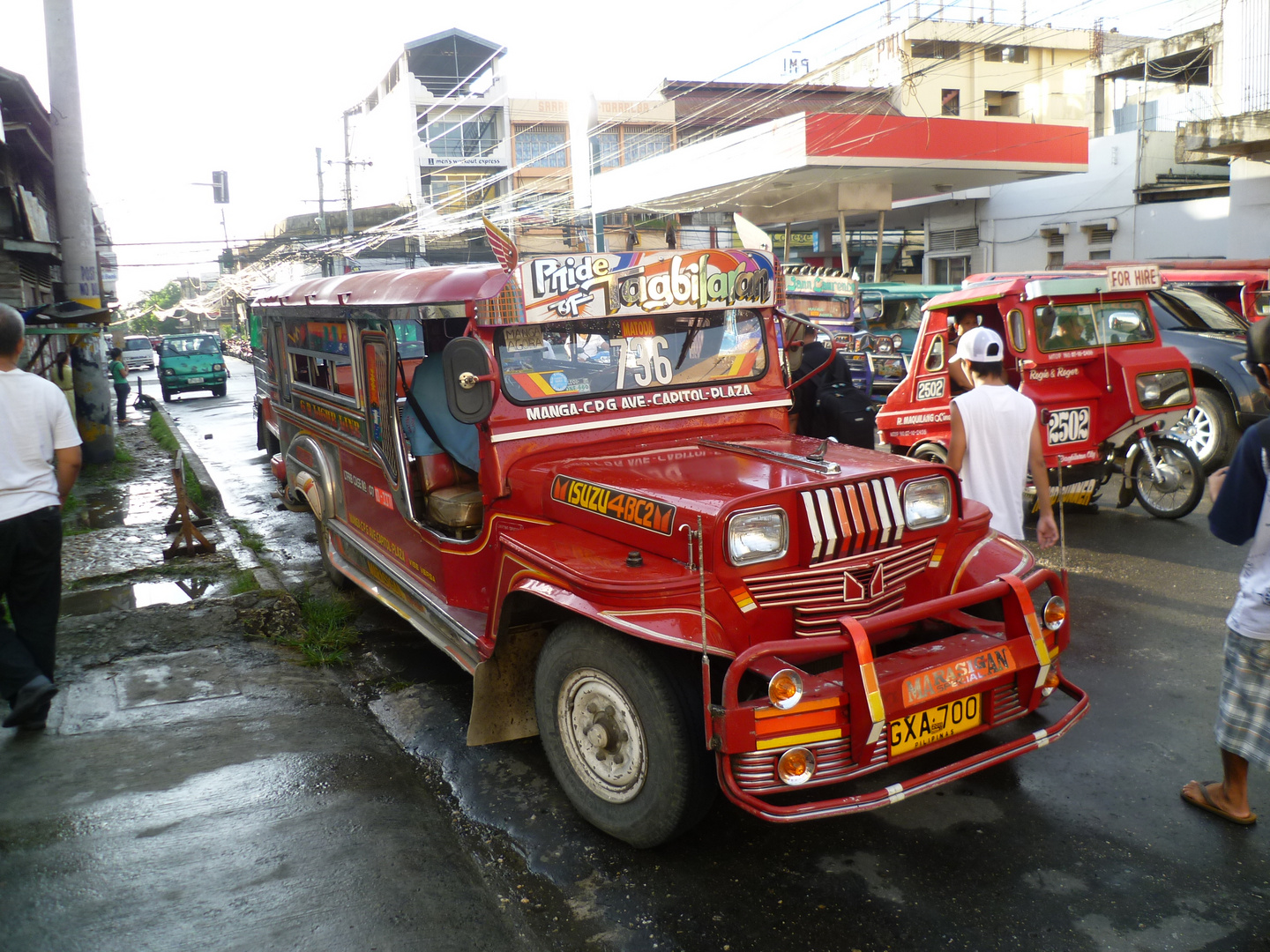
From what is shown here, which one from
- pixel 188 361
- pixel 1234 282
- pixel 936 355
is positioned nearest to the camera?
pixel 936 355

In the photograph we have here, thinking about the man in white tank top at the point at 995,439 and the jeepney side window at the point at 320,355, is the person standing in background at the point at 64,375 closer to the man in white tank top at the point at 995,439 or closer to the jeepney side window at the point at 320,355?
the jeepney side window at the point at 320,355

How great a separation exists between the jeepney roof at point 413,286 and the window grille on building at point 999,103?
31.6m

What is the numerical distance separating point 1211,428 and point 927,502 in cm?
776

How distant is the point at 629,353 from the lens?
448 centimetres

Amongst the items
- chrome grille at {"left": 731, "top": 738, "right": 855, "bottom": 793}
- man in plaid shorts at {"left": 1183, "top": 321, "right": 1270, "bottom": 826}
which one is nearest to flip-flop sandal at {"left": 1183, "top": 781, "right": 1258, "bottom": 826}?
man in plaid shorts at {"left": 1183, "top": 321, "right": 1270, "bottom": 826}

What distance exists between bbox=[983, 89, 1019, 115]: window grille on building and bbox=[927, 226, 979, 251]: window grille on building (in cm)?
689

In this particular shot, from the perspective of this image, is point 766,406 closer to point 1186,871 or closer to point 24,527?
point 1186,871

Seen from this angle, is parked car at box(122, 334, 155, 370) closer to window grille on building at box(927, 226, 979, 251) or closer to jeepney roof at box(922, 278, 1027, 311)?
window grille on building at box(927, 226, 979, 251)

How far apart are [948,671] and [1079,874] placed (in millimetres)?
831

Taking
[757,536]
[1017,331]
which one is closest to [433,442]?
[757,536]

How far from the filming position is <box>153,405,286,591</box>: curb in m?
7.04

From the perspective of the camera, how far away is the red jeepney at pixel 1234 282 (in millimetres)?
11469

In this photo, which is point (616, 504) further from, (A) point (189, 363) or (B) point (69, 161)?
(A) point (189, 363)

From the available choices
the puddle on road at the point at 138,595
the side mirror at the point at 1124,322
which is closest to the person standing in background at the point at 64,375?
the puddle on road at the point at 138,595
